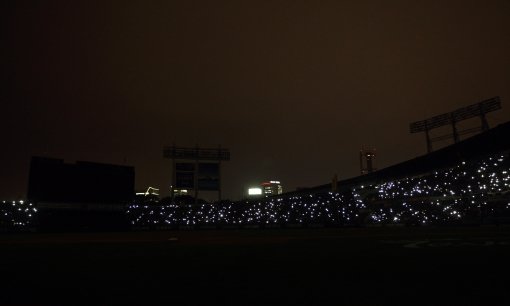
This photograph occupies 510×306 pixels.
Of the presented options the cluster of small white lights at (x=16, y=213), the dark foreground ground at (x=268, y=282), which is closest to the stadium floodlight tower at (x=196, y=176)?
the cluster of small white lights at (x=16, y=213)

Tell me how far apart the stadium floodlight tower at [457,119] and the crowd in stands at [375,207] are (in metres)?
10.8

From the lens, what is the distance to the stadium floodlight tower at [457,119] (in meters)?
42.9

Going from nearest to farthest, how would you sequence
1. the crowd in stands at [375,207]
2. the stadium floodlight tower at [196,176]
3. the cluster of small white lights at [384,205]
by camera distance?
the cluster of small white lights at [384,205]
the crowd in stands at [375,207]
the stadium floodlight tower at [196,176]

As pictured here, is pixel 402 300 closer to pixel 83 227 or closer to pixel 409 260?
pixel 409 260

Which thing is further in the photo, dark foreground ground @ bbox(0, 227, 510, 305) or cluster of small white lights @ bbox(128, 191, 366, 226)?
cluster of small white lights @ bbox(128, 191, 366, 226)

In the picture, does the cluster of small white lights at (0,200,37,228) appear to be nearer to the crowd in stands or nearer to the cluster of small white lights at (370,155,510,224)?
the crowd in stands

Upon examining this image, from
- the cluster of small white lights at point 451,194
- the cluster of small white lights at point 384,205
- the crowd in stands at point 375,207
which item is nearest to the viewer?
the cluster of small white lights at point 451,194

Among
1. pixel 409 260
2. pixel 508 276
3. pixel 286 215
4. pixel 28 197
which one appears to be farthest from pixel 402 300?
pixel 286 215

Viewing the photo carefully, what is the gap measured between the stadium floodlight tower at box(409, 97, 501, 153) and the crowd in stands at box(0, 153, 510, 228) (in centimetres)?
1082

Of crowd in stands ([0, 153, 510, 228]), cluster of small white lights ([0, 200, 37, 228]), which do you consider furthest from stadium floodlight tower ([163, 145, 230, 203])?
cluster of small white lights ([0, 200, 37, 228])

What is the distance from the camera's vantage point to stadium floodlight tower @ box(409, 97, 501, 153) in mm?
42875

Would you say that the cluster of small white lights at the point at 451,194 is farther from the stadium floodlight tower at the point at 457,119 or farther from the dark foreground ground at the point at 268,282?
the dark foreground ground at the point at 268,282

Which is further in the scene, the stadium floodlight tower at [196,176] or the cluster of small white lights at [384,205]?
the stadium floodlight tower at [196,176]

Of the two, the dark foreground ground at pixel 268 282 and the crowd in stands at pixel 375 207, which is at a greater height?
the crowd in stands at pixel 375 207
